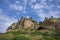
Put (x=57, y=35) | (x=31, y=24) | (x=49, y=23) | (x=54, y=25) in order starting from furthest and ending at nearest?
1. (x=31, y=24)
2. (x=49, y=23)
3. (x=54, y=25)
4. (x=57, y=35)

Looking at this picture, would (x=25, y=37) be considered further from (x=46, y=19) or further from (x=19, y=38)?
(x=46, y=19)

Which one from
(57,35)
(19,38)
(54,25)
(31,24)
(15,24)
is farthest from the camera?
(15,24)

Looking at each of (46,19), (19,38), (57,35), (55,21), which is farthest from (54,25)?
(19,38)

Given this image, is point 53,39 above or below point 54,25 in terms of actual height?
below

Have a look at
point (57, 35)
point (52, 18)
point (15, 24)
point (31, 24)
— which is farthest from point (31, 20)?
point (57, 35)

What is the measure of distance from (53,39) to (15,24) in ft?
162

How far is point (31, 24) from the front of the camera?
249 ft

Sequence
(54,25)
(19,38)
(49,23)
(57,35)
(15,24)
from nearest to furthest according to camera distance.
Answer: (19,38), (57,35), (54,25), (49,23), (15,24)

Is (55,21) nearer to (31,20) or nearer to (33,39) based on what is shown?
(31,20)

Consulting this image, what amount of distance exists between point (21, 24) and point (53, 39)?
139 ft

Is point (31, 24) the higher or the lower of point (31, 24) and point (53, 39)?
the higher

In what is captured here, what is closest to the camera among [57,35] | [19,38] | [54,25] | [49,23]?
[19,38]

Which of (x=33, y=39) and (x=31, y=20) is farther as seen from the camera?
(x=31, y=20)

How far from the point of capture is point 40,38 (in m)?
36.0
